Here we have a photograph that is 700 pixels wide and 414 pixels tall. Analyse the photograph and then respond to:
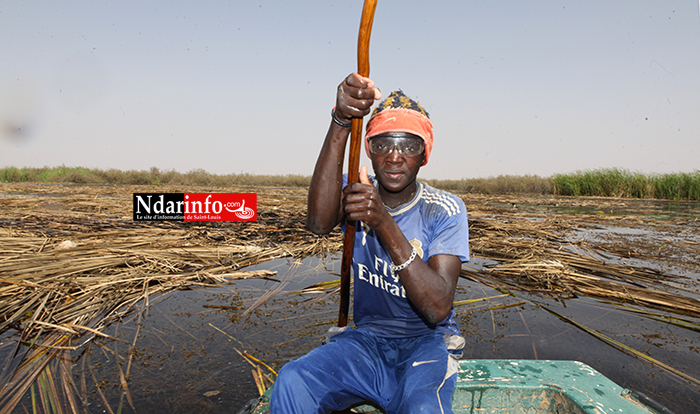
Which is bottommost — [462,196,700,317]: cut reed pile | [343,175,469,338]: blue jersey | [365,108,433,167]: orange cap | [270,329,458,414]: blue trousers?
[462,196,700,317]: cut reed pile

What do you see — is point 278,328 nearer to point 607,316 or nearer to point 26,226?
point 607,316

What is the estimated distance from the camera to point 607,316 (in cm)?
319

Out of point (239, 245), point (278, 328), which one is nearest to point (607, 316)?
point (278, 328)

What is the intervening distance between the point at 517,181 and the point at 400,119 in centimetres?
2895

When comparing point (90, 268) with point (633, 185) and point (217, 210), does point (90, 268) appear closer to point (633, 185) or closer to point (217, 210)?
point (217, 210)

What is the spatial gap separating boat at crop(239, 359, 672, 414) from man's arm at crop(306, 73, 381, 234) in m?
0.84

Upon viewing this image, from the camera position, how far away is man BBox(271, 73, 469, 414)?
1.27 meters

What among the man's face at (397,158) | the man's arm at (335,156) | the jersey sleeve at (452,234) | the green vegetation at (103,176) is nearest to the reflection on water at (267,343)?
the man's arm at (335,156)

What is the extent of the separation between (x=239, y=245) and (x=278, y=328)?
2858 millimetres

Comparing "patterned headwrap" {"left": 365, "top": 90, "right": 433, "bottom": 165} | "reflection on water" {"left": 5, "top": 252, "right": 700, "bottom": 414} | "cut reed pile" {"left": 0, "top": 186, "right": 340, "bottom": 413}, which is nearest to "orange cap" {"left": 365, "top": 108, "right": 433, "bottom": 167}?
"patterned headwrap" {"left": 365, "top": 90, "right": 433, "bottom": 165}

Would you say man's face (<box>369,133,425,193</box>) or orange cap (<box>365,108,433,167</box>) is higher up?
orange cap (<box>365,108,433,167</box>)

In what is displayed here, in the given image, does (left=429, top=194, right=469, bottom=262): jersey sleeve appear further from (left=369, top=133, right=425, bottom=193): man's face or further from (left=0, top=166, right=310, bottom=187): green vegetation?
(left=0, top=166, right=310, bottom=187): green vegetation

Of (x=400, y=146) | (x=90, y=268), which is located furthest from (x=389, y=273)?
(x=90, y=268)

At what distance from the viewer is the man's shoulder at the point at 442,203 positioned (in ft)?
5.51
